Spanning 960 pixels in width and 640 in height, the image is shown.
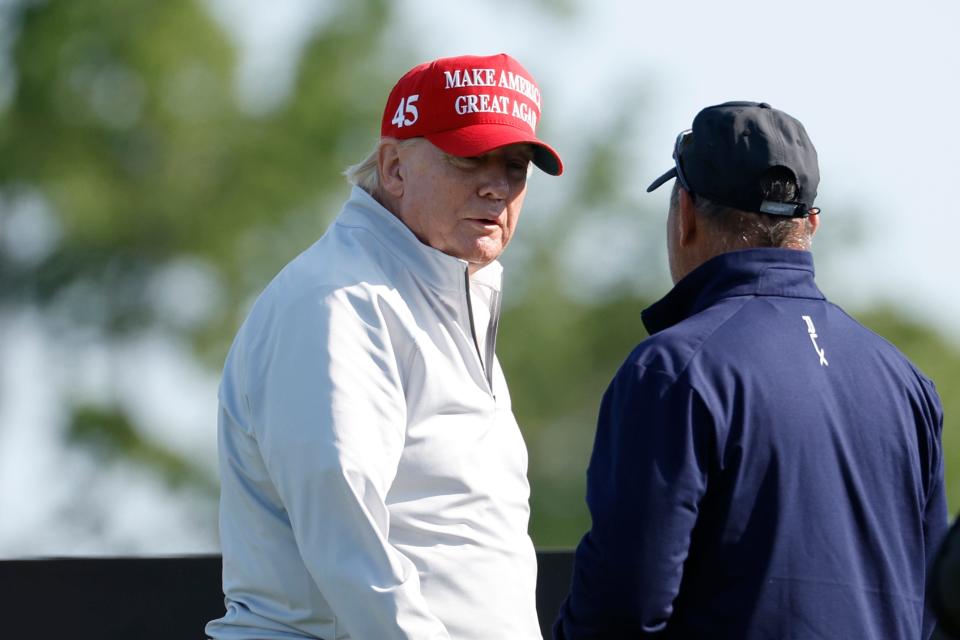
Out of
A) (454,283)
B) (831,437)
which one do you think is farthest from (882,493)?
(454,283)

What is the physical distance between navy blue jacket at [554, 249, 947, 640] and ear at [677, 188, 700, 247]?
0.31ft

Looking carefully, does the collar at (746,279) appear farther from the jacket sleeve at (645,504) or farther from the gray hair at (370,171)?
the gray hair at (370,171)

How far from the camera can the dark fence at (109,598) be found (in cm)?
355

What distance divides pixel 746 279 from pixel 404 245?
591mm

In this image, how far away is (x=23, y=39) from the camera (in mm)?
20094

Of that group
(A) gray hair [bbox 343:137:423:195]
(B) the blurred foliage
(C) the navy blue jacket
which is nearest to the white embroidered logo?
(C) the navy blue jacket

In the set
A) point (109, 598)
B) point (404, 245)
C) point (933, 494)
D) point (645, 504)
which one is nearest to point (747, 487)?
point (645, 504)

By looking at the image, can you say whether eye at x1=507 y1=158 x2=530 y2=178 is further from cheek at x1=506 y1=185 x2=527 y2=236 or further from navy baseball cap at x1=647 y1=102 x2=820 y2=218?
navy baseball cap at x1=647 y1=102 x2=820 y2=218

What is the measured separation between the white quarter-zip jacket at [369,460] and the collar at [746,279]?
0.40m

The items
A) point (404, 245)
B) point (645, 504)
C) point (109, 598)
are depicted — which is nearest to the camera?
point (645, 504)

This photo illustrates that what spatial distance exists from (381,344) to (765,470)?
2.03ft

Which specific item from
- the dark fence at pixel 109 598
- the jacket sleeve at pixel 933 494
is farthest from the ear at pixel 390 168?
the dark fence at pixel 109 598

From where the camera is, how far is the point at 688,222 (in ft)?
7.89

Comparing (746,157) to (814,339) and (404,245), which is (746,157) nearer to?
(814,339)
